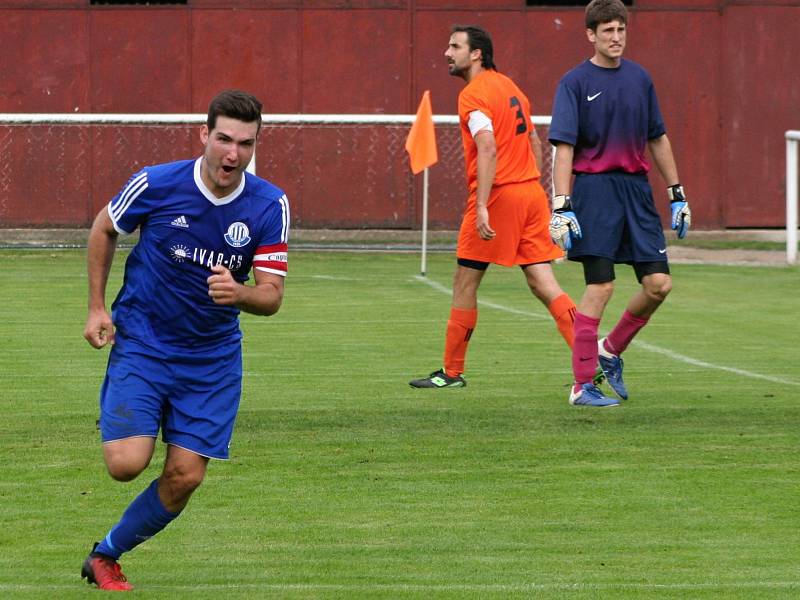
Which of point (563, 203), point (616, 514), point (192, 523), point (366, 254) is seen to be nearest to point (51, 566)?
point (192, 523)

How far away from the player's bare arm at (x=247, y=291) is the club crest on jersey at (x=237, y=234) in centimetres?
11

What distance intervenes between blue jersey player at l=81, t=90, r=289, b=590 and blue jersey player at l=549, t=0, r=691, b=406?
3.67m

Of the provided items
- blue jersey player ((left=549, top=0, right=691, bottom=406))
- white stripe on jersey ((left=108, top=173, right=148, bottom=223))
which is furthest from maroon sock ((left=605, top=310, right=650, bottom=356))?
white stripe on jersey ((left=108, top=173, right=148, bottom=223))

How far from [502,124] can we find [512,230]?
0.68 meters

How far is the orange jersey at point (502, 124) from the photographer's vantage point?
33.0 ft

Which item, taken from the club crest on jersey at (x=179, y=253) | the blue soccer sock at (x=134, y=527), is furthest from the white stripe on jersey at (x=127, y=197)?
the blue soccer sock at (x=134, y=527)

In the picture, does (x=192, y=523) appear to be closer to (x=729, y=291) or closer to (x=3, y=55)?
(x=729, y=291)

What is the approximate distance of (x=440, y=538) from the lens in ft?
20.0

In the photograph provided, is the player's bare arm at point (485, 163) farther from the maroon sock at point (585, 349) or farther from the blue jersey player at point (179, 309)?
the blue jersey player at point (179, 309)

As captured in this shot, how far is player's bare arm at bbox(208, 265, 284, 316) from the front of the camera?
5.12 m

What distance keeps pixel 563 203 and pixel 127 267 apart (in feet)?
12.3

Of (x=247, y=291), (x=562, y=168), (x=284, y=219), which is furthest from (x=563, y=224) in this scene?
(x=247, y=291)

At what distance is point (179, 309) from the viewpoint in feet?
18.2

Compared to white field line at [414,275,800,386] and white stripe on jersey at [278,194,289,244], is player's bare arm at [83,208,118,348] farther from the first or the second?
white field line at [414,275,800,386]
